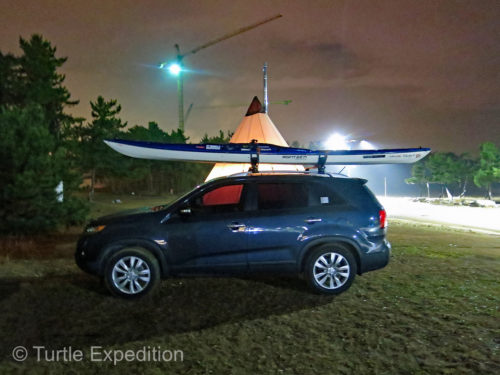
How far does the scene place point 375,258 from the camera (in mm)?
5805

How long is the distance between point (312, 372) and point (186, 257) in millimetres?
2766

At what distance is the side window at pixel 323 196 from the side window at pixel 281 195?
0.11m

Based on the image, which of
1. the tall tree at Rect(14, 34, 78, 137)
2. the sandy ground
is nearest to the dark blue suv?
the sandy ground

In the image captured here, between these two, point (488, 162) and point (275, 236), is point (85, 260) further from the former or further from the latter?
point (488, 162)

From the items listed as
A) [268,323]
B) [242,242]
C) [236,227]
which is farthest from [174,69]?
[268,323]

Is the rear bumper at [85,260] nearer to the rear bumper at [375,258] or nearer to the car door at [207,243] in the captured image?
the car door at [207,243]

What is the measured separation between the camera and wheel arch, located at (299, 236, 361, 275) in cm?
571

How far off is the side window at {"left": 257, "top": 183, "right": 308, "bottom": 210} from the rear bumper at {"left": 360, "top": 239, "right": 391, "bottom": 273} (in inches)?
49.7

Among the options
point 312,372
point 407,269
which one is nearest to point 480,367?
point 312,372

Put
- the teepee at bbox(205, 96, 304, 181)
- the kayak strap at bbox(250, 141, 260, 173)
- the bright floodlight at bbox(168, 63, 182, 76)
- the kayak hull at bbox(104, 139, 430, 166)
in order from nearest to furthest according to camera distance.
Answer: the kayak strap at bbox(250, 141, 260, 173) → the kayak hull at bbox(104, 139, 430, 166) → the teepee at bbox(205, 96, 304, 181) → the bright floodlight at bbox(168, 63, 182, 76)

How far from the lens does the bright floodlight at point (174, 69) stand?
287 feet

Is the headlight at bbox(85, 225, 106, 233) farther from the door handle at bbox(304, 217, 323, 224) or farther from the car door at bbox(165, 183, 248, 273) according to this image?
the door handle at bbox(304, 217, 323, 224)

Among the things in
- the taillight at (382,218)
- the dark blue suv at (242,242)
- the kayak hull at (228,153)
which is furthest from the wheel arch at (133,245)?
the kayak hull at (228,153)

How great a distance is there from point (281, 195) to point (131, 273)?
262 cm
